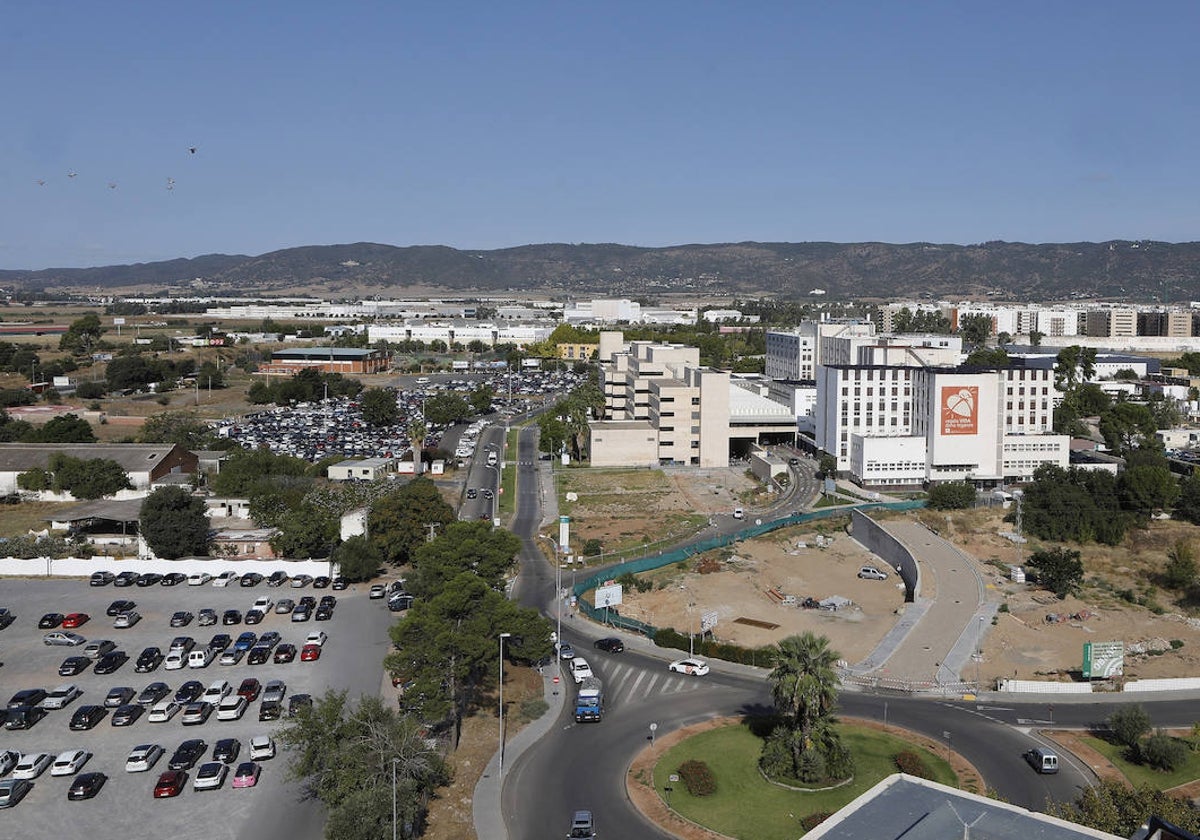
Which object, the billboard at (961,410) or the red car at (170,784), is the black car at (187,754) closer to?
the red car at (170,784)

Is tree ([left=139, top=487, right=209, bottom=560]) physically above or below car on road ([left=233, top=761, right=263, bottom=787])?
above

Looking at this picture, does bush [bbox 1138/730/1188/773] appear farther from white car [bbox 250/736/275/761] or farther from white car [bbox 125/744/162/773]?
white car [bbox 125/744/162/773]

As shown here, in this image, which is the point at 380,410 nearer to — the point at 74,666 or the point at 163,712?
the point at 74,666

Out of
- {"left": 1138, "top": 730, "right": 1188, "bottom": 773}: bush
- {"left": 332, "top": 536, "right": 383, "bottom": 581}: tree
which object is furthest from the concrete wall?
{"left": 332, "top": 536, "right": 383, "bottom": 581}: tree

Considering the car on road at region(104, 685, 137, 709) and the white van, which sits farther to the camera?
the white van

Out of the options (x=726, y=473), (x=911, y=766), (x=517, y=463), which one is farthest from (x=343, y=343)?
(x=911, y=766)

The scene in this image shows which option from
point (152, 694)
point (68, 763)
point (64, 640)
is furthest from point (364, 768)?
point (64, 640)
